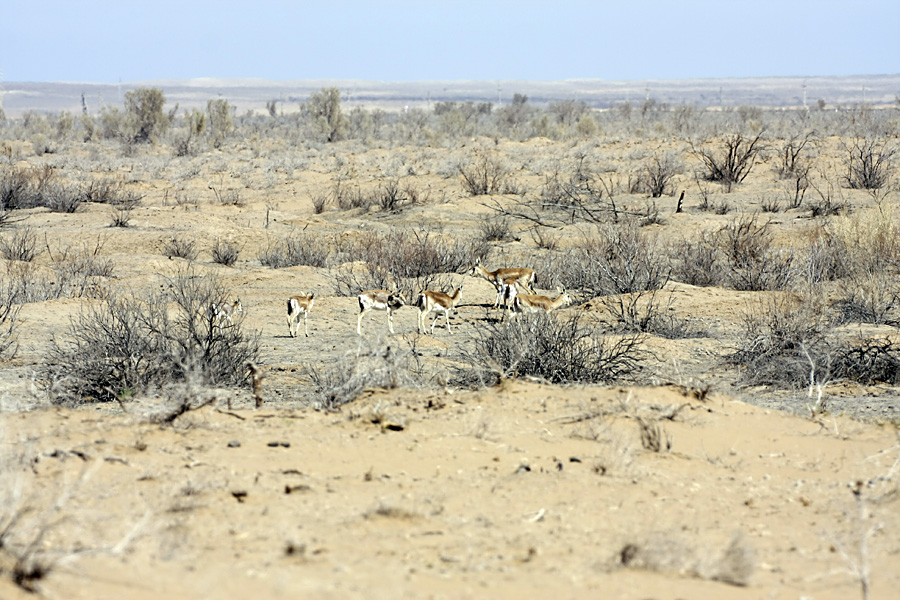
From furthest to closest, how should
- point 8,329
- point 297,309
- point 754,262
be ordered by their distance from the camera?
point 754,262 → point 297,309 → point 8,329

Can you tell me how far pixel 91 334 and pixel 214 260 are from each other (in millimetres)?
9284

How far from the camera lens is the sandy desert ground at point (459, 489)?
4.15m

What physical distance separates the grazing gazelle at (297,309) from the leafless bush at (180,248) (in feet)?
21.5

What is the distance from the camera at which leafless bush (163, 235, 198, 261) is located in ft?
60.7

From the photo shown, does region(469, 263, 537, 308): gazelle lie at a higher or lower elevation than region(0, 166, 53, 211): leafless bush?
lower

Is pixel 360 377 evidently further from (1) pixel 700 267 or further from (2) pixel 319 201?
(2) pixel 319 201

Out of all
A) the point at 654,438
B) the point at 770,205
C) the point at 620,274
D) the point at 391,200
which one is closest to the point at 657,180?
the point at 770,205

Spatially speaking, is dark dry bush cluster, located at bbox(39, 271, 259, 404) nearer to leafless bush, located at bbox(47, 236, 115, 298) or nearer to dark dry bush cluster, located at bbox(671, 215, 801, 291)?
leafless bush, located at bbox(47, 236, 115, 298)

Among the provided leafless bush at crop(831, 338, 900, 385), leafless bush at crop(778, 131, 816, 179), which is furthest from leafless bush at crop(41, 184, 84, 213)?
leafless bush at crop(778, 131, 816, 179)

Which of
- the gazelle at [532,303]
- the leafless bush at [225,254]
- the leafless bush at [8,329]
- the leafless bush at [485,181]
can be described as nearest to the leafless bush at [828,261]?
the gazelle at [532,303]

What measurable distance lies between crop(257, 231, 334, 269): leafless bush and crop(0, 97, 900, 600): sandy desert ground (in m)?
7.13

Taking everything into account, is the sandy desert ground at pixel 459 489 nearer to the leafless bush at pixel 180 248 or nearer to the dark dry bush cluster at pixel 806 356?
the dark dry bush cluster at pixel 806 356

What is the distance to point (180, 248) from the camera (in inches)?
734

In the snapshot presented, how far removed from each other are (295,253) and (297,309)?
673 centimetres
